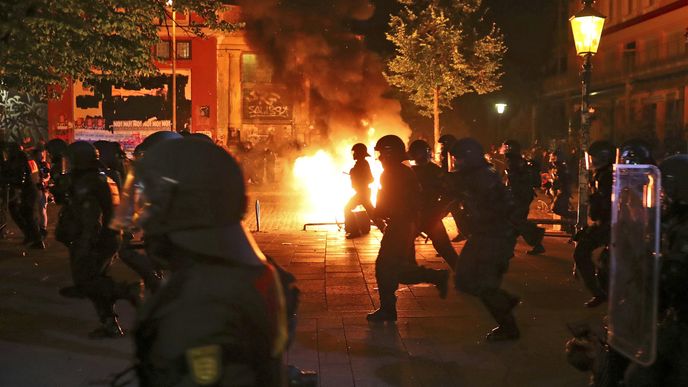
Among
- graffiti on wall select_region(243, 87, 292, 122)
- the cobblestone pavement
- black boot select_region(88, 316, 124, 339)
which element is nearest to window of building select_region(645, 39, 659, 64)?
graffiti on wall select_region(243, 87, 292, 122)

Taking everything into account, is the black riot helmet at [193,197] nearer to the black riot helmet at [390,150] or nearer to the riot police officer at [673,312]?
the riot police officer at [673,312]

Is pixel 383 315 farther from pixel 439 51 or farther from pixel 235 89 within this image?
pixel 235 89

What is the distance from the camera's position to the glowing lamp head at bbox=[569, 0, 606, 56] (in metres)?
11.0

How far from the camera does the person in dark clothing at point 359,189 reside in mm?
8086

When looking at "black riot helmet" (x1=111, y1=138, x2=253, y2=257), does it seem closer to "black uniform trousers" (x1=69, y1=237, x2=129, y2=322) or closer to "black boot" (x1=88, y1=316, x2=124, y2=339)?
"black uniform trousers" (x1=69, y1=237, x2=129, y2=322)

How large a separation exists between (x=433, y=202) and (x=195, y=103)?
93.8 feet

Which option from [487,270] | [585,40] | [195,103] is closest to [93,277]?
[487,270]

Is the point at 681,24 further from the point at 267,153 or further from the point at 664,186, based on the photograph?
the point at 664,186

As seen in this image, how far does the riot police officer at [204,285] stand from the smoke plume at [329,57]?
2433cm

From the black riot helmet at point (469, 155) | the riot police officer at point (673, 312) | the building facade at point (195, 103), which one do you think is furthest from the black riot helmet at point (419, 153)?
the building facade at point (195, 103)

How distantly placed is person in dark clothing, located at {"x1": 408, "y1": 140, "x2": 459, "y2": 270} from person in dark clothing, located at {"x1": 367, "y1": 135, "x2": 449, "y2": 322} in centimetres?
109

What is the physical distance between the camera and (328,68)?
26391mm

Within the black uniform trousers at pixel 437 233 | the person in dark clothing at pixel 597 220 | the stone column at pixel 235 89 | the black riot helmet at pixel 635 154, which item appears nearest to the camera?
the black riot helmet at pixel 635 154

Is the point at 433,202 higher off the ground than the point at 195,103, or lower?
lower
